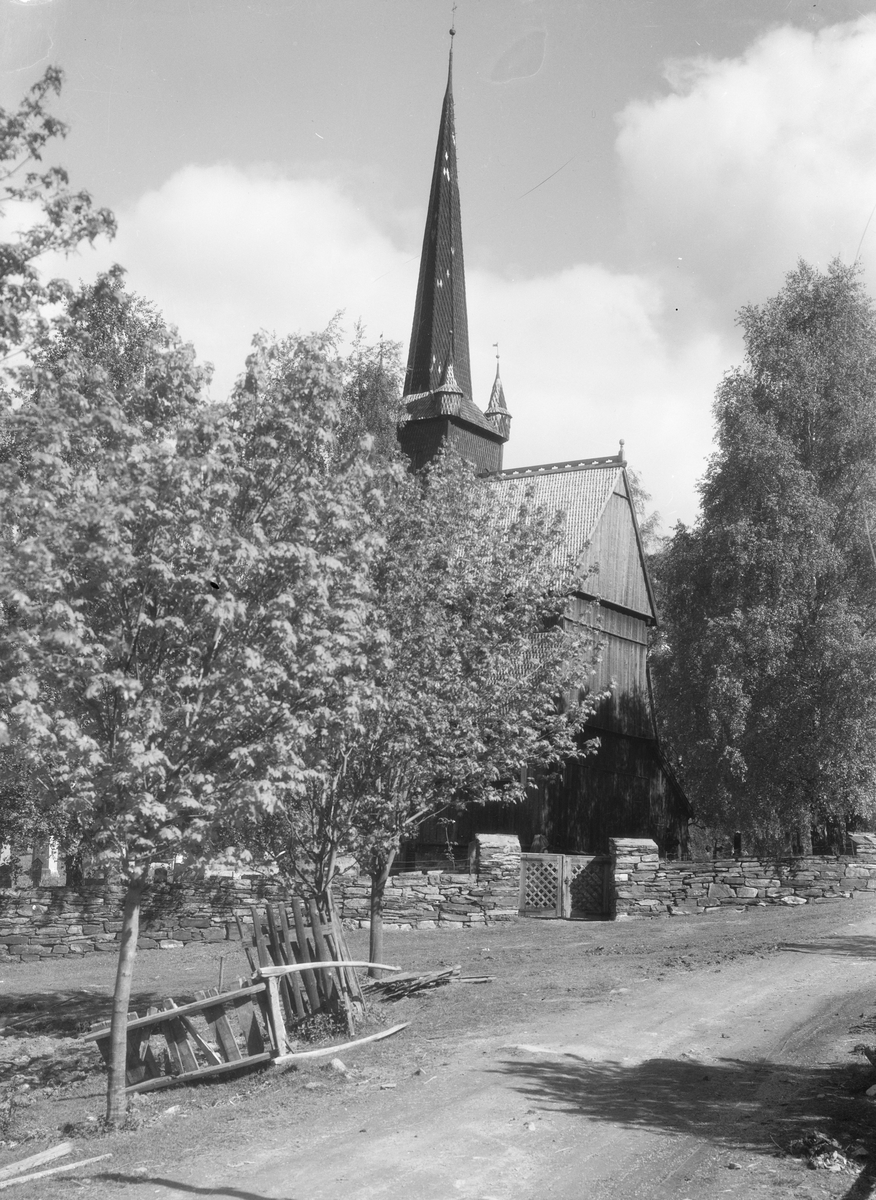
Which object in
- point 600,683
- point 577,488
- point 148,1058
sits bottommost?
point 148,1058

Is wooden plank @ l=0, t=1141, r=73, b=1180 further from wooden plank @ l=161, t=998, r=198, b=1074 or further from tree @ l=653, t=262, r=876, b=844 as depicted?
tree @ l=653, t=262, r=876, b=844

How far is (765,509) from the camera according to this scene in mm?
31281

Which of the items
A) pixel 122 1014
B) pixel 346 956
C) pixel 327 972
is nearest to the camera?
pixel 122 1014

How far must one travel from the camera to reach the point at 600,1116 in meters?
10.1

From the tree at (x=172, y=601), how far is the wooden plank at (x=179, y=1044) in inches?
46.2

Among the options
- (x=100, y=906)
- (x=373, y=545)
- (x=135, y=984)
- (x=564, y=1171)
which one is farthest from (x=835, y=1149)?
(x=100, y=906)

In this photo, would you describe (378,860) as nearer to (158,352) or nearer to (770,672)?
(158,352)

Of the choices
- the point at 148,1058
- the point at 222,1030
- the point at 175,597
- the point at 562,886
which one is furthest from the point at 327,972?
the point at 562,886

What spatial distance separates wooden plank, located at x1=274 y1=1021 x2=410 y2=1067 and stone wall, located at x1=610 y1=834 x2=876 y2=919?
13097 mm

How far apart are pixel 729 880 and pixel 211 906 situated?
11905 millimetres

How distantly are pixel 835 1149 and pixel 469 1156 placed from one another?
9.54 feet

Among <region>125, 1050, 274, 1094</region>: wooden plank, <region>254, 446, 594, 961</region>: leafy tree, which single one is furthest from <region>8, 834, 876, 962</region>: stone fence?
<region>125, 1050, 274, 1094</region>: wooden plank

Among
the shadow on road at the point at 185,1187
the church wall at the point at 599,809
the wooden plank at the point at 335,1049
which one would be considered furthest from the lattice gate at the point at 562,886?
the shadow on road at the point at 185,1187

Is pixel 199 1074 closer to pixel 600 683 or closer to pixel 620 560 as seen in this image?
pixel 600 683
